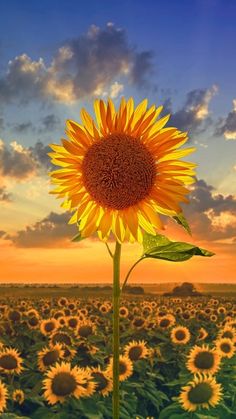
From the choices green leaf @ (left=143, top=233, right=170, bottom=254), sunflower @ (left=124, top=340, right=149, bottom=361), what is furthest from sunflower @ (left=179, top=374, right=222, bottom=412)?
green leaf @ (left=143, top=233, right=170, bottom=254)

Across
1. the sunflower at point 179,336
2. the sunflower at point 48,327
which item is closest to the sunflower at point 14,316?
the sunflower at point 48,327

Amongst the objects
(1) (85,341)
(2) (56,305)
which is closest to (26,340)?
(1) (85,341)

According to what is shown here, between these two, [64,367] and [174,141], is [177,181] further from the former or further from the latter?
[64,367]

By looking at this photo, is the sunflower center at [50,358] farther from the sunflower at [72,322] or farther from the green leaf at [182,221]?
the green leaf at [182,221]

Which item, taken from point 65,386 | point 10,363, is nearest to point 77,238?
point 65,386

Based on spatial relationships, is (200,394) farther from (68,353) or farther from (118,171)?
(118,171)

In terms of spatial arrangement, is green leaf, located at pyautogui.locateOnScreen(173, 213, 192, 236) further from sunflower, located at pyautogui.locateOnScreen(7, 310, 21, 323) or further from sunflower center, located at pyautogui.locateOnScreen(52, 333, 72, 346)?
sunflower, located at pyautogui.locateOnScreen(7, 310, 21, 323)
